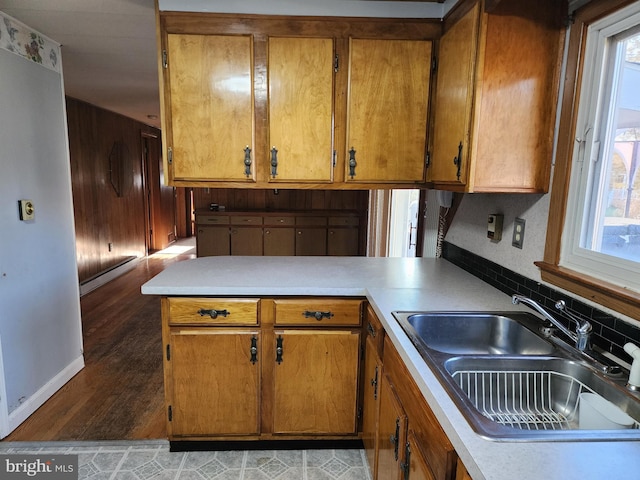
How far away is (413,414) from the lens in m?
1.12

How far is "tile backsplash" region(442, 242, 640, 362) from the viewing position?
1.13m

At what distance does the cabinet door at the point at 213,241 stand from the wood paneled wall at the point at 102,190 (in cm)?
108

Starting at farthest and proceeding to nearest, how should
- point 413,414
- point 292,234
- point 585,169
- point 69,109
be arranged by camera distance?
point 292,234 < point 69,109 < point 585,169 < point 413,414

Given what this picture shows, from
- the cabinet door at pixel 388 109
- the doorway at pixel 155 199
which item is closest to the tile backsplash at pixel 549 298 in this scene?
the cabinet door at pixel 388 109

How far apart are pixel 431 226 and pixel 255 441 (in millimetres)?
1641

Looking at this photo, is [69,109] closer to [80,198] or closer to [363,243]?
[80,198]

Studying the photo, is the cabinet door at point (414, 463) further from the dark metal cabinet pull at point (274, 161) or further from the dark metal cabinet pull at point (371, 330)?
the dark metal cabinet pull at point (274, 161)

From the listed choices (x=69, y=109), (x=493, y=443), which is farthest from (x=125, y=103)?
(x=493, y=443)

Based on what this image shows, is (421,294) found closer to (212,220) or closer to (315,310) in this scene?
(315,310)

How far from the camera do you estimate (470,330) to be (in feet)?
4.83

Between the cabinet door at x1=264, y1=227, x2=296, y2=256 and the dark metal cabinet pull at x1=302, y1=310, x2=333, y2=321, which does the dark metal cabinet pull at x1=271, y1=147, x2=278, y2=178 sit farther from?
the cabinet door at x1=264, y1=227, x2=296, y2=256

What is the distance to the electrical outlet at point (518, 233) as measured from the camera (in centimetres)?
167

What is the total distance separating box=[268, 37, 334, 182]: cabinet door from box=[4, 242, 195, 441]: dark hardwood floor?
4.97 ft

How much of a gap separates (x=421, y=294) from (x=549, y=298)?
464 mm
